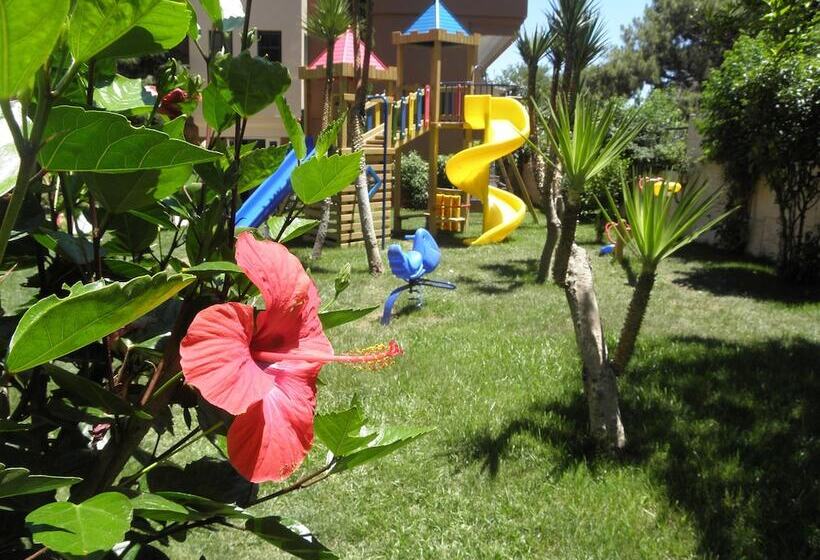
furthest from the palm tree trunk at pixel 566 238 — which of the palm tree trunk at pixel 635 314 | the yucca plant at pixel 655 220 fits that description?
the palm tree trunk at pixel 635 314

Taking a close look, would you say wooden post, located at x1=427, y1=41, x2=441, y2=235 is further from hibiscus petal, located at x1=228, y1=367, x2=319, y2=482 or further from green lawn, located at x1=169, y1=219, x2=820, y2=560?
hibiscus petal, located at x1=228, y1=367, x2=319, y2=482

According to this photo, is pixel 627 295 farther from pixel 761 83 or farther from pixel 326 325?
pixel 326 325

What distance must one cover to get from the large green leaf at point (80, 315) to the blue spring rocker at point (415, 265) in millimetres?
5575

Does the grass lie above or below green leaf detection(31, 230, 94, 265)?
below

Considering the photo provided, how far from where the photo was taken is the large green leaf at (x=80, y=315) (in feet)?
1.49

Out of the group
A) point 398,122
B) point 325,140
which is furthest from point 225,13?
point 398,122

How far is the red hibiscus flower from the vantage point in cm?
51

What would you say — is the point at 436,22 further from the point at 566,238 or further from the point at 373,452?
the point at 373,452

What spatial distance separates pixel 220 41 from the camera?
27.2 inches

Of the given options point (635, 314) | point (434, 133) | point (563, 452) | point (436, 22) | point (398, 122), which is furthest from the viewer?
point (436, 22)

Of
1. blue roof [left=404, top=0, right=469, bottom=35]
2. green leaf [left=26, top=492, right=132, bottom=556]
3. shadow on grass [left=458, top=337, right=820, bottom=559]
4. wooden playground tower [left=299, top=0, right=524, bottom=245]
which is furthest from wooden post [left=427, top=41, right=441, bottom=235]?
green leaf [left=26, top=492, right=132, bottom=556]

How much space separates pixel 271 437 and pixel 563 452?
10.9 ft

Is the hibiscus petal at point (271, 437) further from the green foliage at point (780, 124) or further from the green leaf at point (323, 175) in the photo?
the green foliage at point (780, 124)

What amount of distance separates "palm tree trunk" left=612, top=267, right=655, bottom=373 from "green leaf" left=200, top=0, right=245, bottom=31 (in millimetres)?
2794
